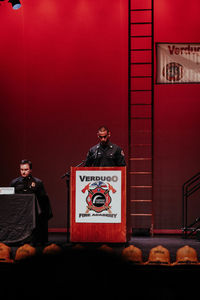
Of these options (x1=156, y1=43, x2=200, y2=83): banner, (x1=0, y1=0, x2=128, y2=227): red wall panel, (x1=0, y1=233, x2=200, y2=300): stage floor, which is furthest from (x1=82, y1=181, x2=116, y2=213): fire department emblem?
(x1=0, y1=233, x2=200, y2=300): stage floor

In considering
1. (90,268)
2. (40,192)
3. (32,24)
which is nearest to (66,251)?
(90,268)

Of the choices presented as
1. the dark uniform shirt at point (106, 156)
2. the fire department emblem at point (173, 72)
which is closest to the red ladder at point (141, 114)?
the fire department emblem at point (173, 72)

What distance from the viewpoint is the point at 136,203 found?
7.35 metres

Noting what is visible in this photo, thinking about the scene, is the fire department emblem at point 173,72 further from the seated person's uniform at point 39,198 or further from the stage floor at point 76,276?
the stage floor at point 76,276

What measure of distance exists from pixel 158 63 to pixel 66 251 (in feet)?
22.5

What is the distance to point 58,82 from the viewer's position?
296 inches

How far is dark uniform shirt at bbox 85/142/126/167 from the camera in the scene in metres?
5.75

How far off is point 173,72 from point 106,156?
8.07ft

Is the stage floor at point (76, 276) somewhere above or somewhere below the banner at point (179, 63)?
below

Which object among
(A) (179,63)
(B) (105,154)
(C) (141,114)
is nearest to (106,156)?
(B) (105,154)

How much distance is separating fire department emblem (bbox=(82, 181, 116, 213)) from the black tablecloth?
29.8 inches

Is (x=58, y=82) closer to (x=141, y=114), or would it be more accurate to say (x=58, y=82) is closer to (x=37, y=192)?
(x=141, y=114)

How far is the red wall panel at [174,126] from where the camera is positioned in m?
7.34

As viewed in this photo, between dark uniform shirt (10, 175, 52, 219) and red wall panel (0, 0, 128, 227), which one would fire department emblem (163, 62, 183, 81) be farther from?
dark uniform shirt (10, 175, 52, 219)
